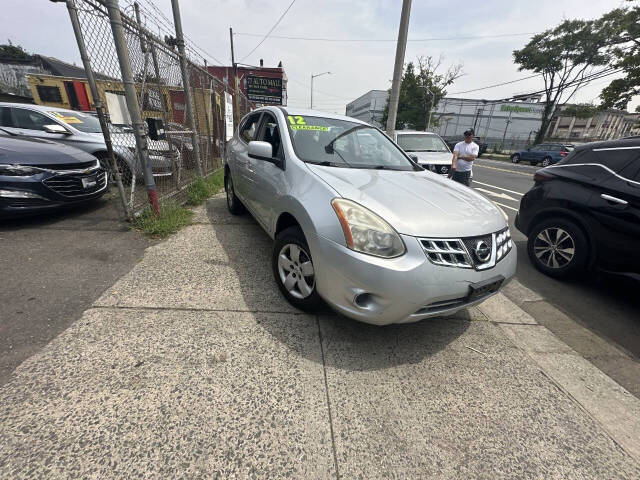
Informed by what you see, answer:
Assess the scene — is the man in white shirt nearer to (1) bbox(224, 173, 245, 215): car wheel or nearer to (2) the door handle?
(2) the door handle

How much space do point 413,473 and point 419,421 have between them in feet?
0.94

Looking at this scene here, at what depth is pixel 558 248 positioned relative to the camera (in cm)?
332

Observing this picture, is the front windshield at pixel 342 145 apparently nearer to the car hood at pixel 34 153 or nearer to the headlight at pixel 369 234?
the headlight at pixel 369 234

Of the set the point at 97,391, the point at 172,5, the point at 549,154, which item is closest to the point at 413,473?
the point at 97,391

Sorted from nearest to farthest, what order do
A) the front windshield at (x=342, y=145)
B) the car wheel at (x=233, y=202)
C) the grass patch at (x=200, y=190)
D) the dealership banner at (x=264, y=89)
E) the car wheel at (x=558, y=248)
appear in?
1. the front windshield at (x=342, y=145)
2. the car wheel at (x=558, y=248)
3. the car wheel at (x=233, y=202)
4. the grass patch at (x=200, y=190)
5. the dealership banner at (x=264, y=89)

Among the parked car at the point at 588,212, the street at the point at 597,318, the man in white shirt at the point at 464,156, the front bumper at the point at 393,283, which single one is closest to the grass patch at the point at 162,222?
the front bumper at the point at 393,283

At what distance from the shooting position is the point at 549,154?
65.4ft

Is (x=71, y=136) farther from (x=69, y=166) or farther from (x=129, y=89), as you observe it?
(x=129, y=89)

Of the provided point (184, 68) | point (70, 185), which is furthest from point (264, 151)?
point (184, 68)

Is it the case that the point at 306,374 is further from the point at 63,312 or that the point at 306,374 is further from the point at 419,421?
the point at 63,312

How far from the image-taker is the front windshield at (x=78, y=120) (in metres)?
5.49

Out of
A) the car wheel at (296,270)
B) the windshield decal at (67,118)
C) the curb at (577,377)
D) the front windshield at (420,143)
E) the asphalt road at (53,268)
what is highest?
the windshield decal at (67,118)

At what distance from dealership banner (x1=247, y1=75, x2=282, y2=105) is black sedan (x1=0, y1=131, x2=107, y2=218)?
22.5 metres

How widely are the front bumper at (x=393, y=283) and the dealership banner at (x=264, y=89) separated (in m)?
25.5
